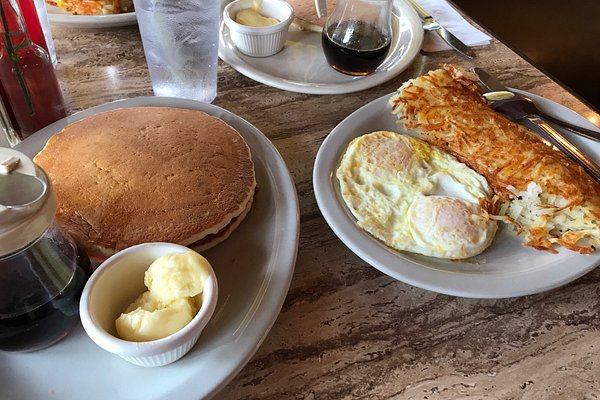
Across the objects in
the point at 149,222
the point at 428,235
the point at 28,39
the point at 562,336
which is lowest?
the point at 562,336

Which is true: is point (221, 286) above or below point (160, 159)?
below

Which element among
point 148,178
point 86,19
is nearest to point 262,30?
point 86,19

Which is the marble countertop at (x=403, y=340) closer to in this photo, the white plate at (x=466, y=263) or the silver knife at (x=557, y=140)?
the white plate at (x=466, y=263)

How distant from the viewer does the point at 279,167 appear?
110cm

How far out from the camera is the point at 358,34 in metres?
1.39

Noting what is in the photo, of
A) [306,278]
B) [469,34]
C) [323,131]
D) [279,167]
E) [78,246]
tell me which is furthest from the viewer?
[469,34]

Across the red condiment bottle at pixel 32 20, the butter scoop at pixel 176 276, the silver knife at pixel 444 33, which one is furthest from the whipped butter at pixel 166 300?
the silver knife at pixel 444 33

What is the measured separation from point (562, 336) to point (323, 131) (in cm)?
70

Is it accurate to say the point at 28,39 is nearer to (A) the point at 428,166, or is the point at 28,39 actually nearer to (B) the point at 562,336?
(A) the point at 428,166

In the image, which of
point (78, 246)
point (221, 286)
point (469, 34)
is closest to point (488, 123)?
point (469, 34)

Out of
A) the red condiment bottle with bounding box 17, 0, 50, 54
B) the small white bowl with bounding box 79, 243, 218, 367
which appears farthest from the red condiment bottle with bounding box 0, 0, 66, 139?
the small white bowl with bounding box 79, 243, 218, 367

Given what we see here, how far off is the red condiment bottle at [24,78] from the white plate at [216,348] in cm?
55

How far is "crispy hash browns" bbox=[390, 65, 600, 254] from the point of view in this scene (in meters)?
1.01

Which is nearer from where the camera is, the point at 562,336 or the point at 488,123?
the point at 562,336
